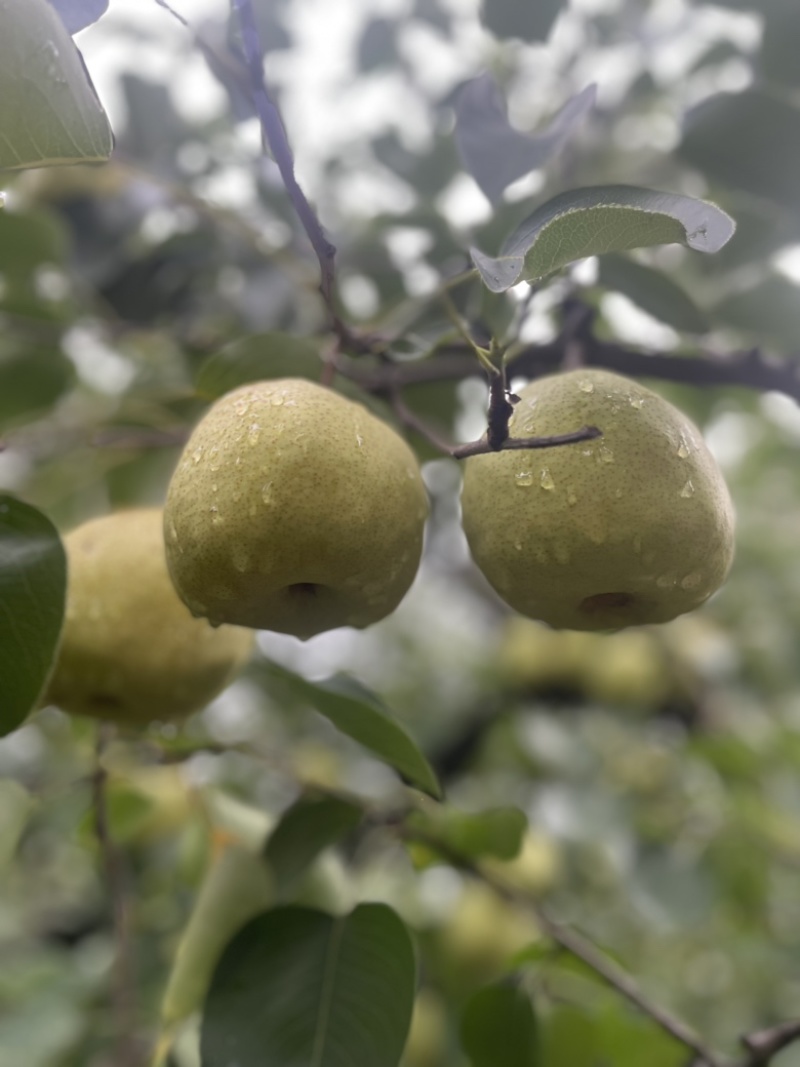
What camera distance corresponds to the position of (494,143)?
81cm

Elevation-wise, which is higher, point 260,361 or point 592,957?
point 260,361

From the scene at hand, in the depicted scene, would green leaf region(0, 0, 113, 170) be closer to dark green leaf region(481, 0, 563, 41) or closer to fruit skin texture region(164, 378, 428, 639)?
fruit skin texture region(164, 378, 428, 639)

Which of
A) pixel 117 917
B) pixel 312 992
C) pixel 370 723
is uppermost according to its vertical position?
pixel 370 723

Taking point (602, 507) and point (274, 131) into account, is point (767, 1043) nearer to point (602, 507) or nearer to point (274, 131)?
point (602, 507)

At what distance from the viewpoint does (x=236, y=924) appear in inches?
32.5

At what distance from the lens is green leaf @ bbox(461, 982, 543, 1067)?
2.89 ft

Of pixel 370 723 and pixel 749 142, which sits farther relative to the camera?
pixel 749 142

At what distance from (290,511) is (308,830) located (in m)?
0.42

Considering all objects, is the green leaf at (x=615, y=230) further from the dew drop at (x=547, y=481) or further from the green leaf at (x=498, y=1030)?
the green leaf at (x=498, y=1030)

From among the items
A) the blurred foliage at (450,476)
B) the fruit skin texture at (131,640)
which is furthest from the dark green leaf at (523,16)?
the fruit skin texture at (131,640)

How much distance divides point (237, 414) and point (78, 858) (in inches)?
90.9

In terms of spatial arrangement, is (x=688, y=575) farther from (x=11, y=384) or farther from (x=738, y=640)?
(x=738, y=640)

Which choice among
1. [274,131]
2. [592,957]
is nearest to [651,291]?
[274,131]

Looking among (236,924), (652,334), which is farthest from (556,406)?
(652,334)
